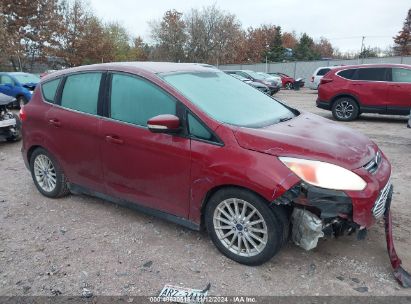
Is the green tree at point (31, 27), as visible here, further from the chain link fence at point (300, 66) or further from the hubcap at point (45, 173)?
the hubcap at point (45, 173)

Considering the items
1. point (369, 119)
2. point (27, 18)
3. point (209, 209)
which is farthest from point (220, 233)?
point (27, 18)

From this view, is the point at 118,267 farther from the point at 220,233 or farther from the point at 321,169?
the point at 321,169

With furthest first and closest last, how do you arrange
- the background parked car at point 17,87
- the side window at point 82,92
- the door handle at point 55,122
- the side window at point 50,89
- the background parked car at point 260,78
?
the background parked car at point 260,78 < the background parked car at point 17,87 < the side window at point 50,89 < the door handle at point 55,122 < the side window at point 82,92

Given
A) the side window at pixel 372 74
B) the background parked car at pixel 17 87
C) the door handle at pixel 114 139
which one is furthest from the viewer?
the background parked car at pixel 17 87

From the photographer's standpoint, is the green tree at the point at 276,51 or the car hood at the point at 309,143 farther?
the green tree at the point at 276,51

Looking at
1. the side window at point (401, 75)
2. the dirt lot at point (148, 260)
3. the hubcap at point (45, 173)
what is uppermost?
the side window at point (401, 75)

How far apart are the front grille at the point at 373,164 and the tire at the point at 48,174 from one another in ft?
11.4

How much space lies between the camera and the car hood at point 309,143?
3.15 m

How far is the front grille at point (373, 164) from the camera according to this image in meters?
3.26

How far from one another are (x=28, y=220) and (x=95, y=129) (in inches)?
53.4

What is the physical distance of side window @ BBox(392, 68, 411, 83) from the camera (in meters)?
10.8

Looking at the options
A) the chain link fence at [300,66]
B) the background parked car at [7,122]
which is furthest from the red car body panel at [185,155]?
the chain link fence at [300,66]

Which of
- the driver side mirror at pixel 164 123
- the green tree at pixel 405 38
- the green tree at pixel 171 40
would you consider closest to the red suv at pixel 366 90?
the driver side mirror at pixel 164 123

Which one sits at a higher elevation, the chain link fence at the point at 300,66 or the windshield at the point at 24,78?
the chain link fence at the point at 300,66
